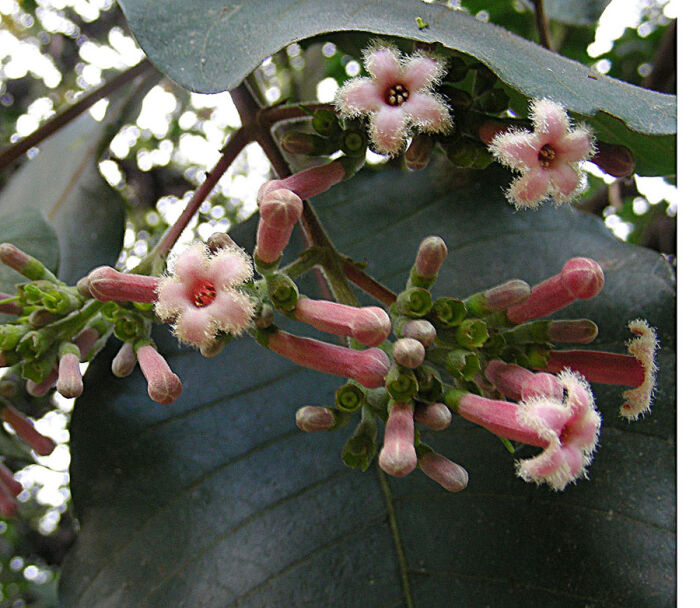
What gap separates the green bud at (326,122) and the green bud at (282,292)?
0.66 feet

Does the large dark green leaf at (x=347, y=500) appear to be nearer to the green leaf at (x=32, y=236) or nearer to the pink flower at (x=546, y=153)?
the green leaf at (x=32, y=236)

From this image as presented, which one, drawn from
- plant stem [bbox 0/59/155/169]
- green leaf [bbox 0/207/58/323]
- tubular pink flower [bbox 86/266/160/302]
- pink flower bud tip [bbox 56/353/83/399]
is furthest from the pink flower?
plant stem [bbox 0/59/155/169]

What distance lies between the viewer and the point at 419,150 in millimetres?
728

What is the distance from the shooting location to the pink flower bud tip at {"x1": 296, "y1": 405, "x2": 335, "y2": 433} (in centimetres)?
63

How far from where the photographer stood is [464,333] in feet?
2.11

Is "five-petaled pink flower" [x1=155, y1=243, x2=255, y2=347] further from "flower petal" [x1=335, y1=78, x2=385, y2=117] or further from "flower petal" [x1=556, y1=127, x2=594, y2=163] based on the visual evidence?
"flower petal" [x1=556, y1=127, x2=594, y2=163]

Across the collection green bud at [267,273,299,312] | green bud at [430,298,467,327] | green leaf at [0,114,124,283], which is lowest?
green leaf at [0,114,124,283]

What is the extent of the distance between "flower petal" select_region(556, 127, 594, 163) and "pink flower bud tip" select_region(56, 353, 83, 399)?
0.51 m

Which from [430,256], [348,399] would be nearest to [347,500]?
[348,399]

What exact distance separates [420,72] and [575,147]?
16 centimetres

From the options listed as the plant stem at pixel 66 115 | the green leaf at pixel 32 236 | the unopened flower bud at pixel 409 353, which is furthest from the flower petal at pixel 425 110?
the plant stem at pixel 66 115

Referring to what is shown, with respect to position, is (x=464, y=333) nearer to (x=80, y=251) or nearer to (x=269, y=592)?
(x=269, y=592)

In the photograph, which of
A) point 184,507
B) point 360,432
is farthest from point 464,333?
point 184,507
